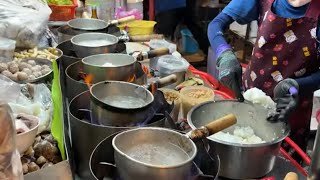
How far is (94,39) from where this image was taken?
1.78 metres

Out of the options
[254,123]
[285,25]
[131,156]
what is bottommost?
[254,123]

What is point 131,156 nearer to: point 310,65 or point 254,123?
point 254,123

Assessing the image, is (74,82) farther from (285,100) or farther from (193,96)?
(285,100)

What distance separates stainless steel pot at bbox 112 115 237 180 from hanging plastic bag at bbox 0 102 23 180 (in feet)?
0.71

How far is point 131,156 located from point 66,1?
201 centimetres

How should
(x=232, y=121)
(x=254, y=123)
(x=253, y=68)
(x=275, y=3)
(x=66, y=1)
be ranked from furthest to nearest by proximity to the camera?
(x=66, y=1) → (x=253, y=68) → (x=275, y=3) → (x=254, y=123) → (x=232, y=121)

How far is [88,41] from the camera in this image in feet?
5.77

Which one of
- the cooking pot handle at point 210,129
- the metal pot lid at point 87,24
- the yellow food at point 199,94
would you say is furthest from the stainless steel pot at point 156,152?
the metal pot lid at point 87,24

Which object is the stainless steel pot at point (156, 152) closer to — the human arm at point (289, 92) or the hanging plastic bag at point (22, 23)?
the human arm at point (289, 92)

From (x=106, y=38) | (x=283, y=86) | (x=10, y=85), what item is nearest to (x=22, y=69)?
(x=10, y=85)

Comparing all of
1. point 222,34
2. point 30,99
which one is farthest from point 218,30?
point 30,99

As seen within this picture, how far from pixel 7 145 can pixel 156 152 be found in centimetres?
34

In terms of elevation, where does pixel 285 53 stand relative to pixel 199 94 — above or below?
above

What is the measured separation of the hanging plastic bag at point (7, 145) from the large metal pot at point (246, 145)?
0.53 m
